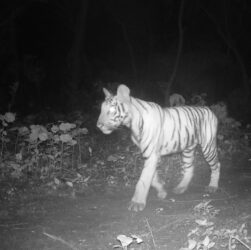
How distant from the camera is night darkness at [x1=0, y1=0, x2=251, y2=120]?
47.8 feet

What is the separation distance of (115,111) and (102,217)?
3.54ft

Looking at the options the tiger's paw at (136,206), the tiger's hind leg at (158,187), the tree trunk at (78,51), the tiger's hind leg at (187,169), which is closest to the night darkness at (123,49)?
the tree trunk at (78,51)

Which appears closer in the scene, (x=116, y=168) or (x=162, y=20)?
(x=116, y=168)

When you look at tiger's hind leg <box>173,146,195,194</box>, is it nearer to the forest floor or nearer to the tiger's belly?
the forest floor

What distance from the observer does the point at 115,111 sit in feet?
15.8

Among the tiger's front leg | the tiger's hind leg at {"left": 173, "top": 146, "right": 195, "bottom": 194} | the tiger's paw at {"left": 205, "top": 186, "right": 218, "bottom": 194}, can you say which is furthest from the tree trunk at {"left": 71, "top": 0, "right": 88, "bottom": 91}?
the tiger's front leg

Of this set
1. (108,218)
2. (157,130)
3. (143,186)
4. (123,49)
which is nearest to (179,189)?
(143,186)

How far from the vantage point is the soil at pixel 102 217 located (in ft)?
13.5

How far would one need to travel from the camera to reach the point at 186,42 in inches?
739

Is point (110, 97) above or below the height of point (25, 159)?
above

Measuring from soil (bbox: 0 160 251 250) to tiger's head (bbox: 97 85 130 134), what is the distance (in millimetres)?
920

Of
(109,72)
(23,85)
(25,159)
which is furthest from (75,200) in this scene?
(109,72)

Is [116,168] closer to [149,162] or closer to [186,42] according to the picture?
[149,162]

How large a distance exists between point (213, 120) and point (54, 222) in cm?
240
